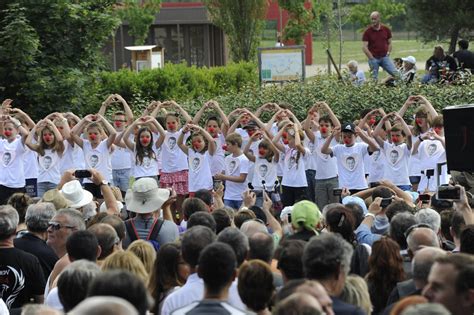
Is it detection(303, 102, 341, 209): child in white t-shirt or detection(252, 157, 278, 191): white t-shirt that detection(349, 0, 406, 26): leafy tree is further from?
detection(252, 157, 278, 191): white t-shirt

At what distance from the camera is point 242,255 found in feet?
25.1

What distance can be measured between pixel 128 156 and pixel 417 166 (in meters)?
4.54

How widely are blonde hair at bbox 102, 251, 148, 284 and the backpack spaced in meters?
1.90

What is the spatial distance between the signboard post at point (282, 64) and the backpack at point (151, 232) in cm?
1521

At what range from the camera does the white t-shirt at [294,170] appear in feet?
55.1

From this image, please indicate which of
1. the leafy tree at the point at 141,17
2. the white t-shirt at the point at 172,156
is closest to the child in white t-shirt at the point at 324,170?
the white t-shirt at the point at 172,156

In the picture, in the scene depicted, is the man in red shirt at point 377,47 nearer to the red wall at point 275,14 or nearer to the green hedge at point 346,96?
the green hedge at point 346,96

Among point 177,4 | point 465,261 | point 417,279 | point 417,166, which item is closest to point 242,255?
point 417,279

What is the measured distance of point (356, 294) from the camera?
6.87 m

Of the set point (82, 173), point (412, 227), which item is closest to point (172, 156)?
point (82, 173)

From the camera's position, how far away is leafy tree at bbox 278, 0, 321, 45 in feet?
A: 112

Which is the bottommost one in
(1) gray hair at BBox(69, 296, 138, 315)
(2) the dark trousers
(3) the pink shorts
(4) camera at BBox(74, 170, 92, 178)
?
(2) the dark trousers

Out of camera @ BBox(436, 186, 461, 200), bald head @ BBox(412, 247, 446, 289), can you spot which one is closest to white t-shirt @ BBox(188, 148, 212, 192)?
camera @ BBox(436, 186, 461, 200)

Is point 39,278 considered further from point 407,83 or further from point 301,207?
point 407,83
